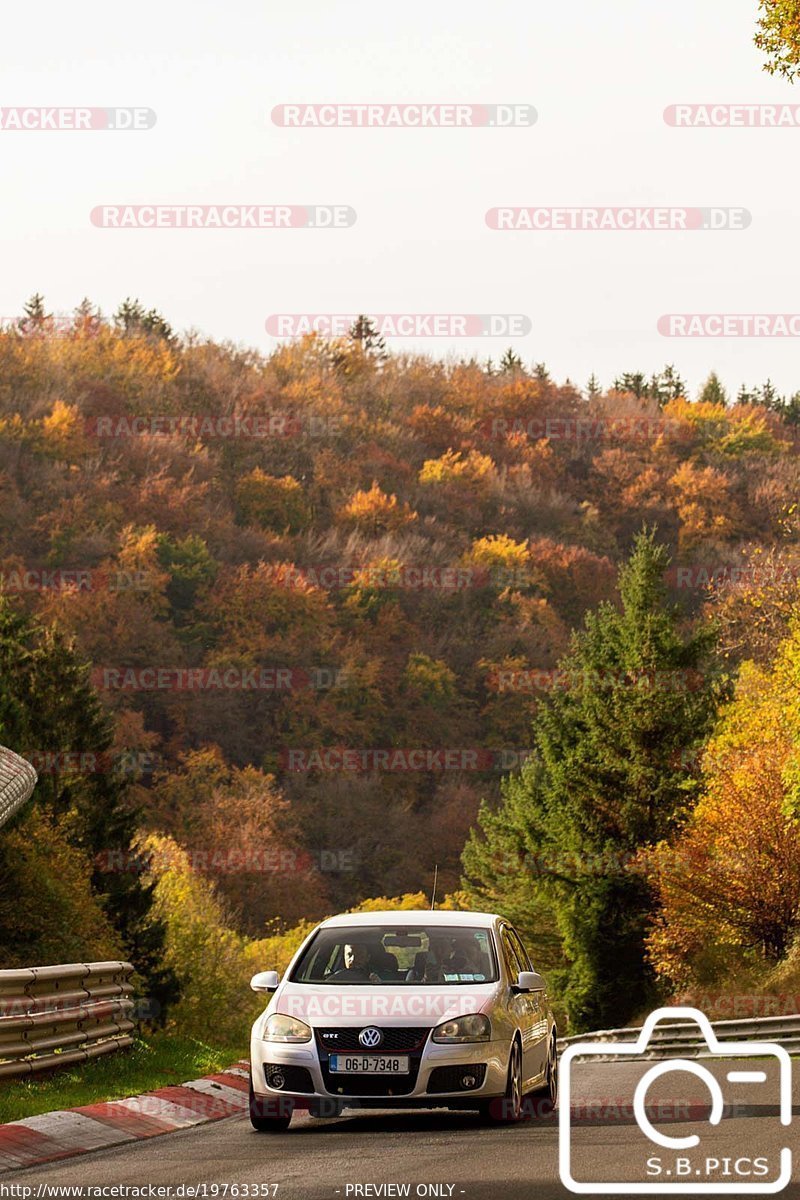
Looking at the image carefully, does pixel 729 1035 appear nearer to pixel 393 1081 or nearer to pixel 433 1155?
pixel 393 1081

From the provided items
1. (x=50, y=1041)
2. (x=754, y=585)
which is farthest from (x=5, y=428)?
(x=50, y=1041)

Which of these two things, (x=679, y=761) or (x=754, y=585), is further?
(x=679, y=761)

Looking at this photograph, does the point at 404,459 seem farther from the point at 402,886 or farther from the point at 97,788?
the point at 97,788

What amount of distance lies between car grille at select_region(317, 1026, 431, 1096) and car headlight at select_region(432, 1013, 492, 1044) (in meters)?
0.10

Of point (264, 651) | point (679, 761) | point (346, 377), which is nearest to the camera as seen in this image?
point (679, 761)

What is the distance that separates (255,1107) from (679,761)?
4318 cm

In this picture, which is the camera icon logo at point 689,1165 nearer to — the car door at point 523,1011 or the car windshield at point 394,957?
the car door at point 523,1011

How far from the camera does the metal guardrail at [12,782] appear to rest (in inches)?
964

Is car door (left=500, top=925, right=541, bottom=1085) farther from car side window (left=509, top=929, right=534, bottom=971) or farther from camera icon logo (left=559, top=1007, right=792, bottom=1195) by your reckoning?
camera icon logo (left=559, top=1007, right=792, bottom=1195)

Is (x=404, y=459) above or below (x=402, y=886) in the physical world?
above

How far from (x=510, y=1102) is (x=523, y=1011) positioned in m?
0.95

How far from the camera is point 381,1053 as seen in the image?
11.9 meters

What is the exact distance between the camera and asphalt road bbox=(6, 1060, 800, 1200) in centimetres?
918

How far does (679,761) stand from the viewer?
54.3m
